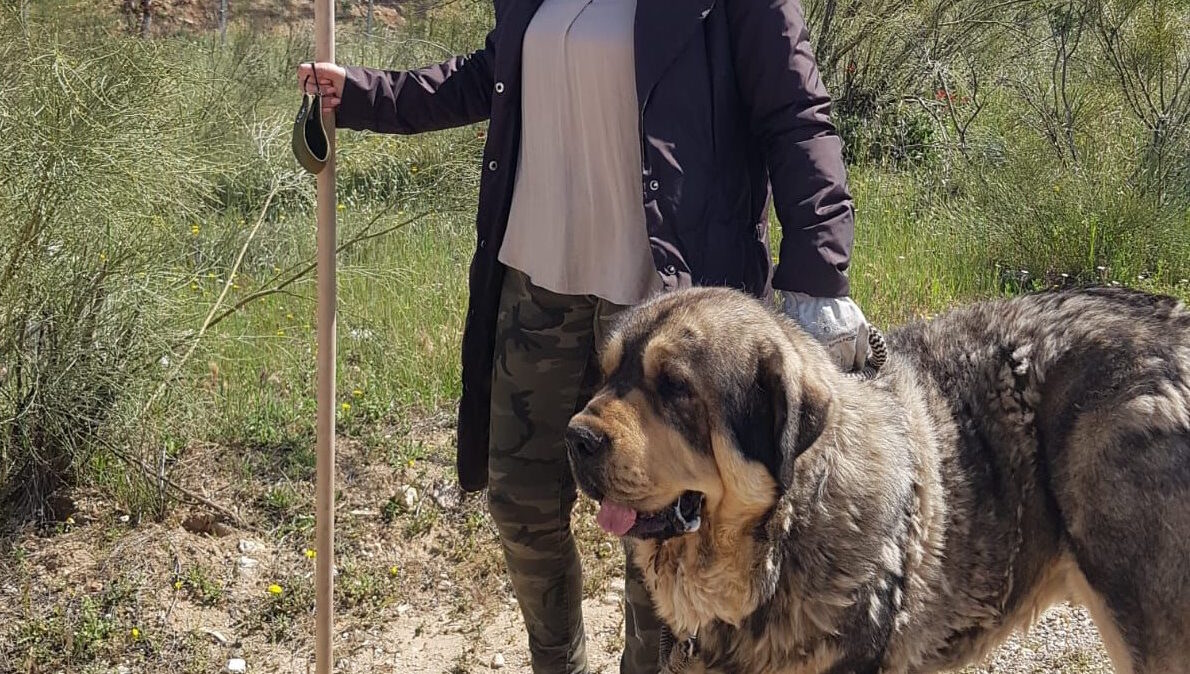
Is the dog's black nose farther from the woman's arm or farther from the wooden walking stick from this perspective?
the woman's arm

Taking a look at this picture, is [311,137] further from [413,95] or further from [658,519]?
[658,519]

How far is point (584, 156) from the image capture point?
3135mm

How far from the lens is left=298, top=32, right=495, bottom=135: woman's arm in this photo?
3412 mm

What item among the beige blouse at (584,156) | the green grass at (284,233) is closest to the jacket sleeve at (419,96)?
the beige blouse at (584,156)

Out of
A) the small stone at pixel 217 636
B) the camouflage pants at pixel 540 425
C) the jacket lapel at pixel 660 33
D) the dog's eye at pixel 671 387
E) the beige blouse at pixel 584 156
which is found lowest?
the small stone at pixel 217 636

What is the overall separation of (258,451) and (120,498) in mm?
700

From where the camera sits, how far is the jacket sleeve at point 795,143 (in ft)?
9.00

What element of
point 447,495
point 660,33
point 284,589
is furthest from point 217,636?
point 660,33

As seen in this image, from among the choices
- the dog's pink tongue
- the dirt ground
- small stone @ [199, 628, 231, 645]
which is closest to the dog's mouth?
the dog's pink tongue

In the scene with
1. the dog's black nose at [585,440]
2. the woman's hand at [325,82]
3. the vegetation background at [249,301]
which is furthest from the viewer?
the vegetation background at [249,301]

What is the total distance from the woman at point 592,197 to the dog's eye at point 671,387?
36 cm

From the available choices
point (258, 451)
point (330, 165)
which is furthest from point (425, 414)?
point (330, 165)

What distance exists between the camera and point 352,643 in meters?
4.38

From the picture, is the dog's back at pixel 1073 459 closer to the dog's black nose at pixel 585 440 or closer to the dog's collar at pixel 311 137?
the dog's black nose at pixel 585 440
